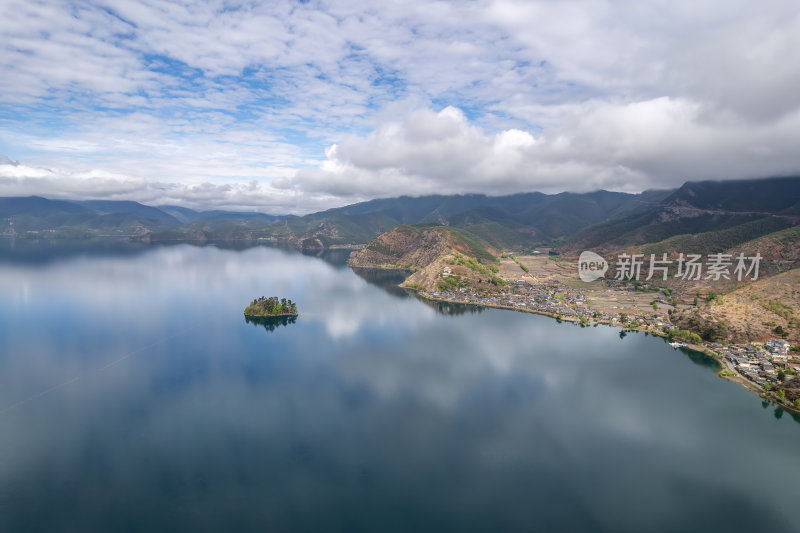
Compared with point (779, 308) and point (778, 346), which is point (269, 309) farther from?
point (779, 308)

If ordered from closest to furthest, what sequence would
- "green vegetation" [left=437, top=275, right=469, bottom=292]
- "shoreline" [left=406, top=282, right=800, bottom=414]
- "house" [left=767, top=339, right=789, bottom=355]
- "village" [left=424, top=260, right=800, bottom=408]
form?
"shoreline" [left=406, top=282, right=800, bottom=414] < "village" [left=424, top=260, right=800, bottom=408] < "house" [left=767, top=339, right=789, bottom=355] < "green vegetation" [left=437, top=275, right=469, bottom=292]

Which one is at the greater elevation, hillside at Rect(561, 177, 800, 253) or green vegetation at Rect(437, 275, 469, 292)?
hillside at Rect(561, 177, 800, 253)

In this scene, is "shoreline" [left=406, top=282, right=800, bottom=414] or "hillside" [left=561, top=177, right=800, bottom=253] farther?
"hillside" [left=561, top=177, right=800, bottom=253]

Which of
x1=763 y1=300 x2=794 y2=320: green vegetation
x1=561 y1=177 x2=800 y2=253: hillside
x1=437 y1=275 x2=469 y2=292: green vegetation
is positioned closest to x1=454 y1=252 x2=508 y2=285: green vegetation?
x1=437 y1=275 x2=469 y2=292: green vegetation

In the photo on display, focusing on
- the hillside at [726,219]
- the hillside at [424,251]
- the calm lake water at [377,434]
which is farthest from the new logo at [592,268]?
the calm lake water at [377,434]

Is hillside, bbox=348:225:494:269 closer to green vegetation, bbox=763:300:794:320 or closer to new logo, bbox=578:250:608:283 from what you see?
new logo, bbox=578:250:608:283

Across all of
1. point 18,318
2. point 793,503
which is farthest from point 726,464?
point 18,318

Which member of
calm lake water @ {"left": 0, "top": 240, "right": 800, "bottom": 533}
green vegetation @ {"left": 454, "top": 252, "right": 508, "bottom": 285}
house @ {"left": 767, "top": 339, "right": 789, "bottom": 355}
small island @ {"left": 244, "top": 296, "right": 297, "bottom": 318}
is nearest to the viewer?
calm lake water @ {"left": 0, "top": 240, "right": 800, "bottom": 533}
